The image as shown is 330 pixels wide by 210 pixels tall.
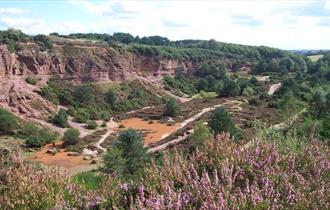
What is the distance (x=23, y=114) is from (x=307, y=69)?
110391 mm

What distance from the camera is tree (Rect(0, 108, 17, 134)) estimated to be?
197 feet

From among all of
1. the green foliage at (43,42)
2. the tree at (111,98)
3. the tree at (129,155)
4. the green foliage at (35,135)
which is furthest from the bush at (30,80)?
the tree at (129,155)

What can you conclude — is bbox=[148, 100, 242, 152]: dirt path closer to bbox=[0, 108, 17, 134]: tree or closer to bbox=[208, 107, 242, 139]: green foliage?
bbox=[208, 107, 242, 139]: green foliage

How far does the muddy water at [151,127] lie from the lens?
67875 millimetres

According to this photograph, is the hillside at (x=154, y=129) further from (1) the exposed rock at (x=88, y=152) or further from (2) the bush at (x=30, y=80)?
(2) the bush at (x=30, y=80)

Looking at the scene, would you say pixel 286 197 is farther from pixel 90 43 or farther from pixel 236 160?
pixel 90 43

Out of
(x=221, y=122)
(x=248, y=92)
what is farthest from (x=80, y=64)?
(x=221, y=122)

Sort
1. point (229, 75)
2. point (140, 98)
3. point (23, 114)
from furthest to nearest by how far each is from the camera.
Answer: point (229, 75) < point (140, 98) < point (23, 114)

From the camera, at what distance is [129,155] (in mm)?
43156

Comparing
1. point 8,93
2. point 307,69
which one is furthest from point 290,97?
point 307,69

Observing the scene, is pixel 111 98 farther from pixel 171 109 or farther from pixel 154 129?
pixel 154 129

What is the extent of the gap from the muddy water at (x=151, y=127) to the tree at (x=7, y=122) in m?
18.7

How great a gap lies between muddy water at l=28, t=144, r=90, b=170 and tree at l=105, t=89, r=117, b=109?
31.0 metres

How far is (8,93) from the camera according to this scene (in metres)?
68.6
